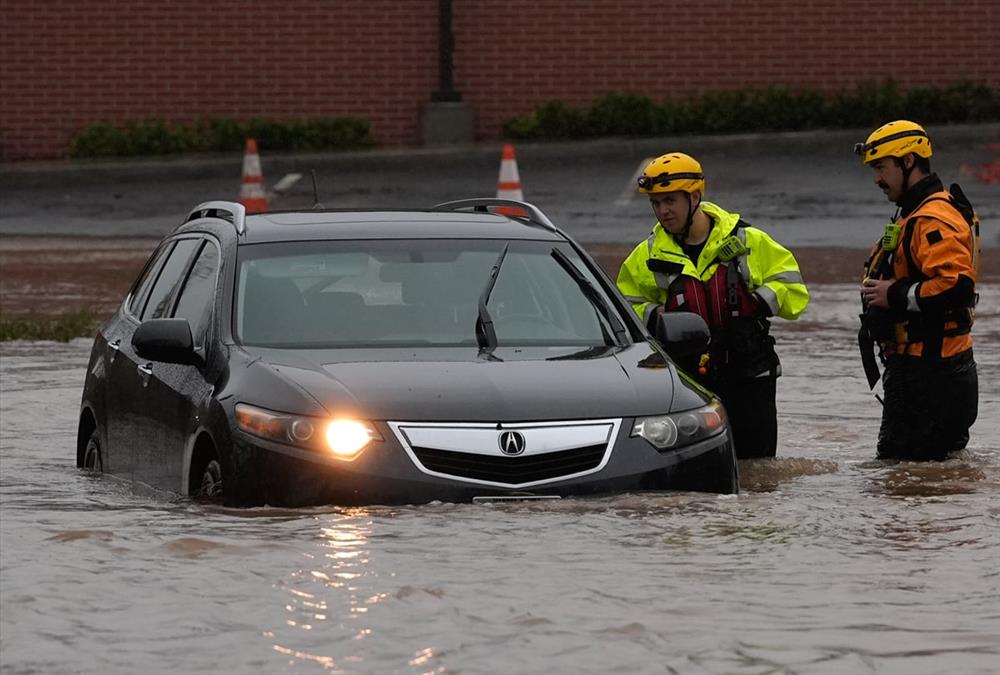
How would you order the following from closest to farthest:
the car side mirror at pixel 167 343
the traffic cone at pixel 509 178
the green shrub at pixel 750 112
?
the car side mirror at pixel 167 343 < the traffic cone at pixel 509 178 < the green shrub at pixel 750 112

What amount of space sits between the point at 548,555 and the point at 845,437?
437 centimetres

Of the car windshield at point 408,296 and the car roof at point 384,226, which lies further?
the car roof at point 384,226

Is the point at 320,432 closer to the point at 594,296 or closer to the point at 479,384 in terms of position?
the point at 479,384

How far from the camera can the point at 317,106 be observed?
27.5 m

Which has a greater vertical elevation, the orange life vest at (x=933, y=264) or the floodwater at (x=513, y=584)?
the orange life vest at (x=933, y=264)

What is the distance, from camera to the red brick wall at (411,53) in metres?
27.0

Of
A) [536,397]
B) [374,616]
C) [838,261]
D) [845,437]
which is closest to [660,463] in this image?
[536,397]

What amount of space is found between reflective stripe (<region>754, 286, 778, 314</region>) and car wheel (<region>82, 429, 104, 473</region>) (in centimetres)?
275

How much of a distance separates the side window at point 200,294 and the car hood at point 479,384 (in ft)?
1.70

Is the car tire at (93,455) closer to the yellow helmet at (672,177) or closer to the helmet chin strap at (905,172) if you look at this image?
the yellow helmet at (672,177)

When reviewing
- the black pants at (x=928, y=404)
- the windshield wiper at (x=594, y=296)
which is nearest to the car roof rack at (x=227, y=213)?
the windshield wiper at (x=594, y=296)

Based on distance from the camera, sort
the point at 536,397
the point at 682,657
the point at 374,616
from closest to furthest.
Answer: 1. the point at 682,657
2. the point at 374,616
3. the point at 536,397

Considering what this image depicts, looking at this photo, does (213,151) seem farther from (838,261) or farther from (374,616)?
(374,616)

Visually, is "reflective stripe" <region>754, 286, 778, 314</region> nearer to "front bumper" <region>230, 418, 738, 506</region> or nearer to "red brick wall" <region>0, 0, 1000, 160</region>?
"front bumper" <region>230, 418, 738, 506</region>
